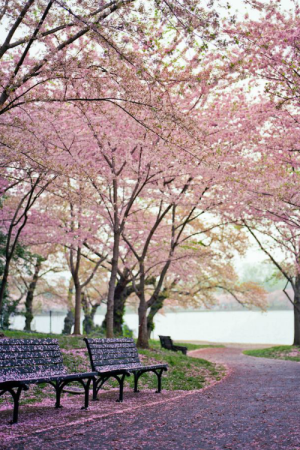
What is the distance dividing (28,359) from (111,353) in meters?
1.70

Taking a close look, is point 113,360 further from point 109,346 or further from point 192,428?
point 192,428

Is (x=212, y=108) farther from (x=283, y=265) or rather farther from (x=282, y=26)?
(x=283, y=265)

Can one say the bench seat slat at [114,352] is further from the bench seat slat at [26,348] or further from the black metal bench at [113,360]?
the bench seat slat at [26,348]

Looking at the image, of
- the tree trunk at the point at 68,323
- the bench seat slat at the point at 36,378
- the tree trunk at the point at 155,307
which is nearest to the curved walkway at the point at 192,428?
the bench seat slat at the point at 36,378

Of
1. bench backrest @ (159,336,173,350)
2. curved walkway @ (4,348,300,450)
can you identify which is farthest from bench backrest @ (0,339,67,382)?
bench backrest @ (159,336,173,350)

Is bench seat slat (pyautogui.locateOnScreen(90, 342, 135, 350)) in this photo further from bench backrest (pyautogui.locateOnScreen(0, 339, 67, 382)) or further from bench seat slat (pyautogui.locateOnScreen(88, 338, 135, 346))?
bench backrest (pyautogui.locateOnScreen(0, 339, 67, 382))

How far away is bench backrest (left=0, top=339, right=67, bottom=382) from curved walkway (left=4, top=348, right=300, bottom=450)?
1007 mm

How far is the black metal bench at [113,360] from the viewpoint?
632 cm

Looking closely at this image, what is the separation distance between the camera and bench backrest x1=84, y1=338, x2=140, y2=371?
6.39 metres

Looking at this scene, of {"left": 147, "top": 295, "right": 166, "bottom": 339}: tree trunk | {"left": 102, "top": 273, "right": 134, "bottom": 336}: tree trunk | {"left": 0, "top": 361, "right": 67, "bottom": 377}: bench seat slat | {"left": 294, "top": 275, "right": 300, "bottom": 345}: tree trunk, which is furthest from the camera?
{"left": 147, "top": 295, "right": 166, "bottom": 339}: tree trunk

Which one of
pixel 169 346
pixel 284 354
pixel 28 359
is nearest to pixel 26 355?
pixel 28 359

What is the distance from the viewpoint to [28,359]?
17.9ft

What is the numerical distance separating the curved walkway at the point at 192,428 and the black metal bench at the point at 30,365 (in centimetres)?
68

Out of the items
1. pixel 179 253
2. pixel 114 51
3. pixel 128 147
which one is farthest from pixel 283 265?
pixel 114 51
